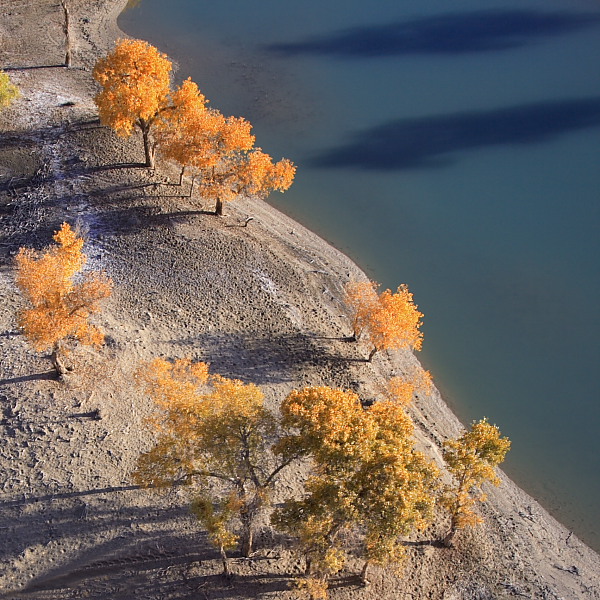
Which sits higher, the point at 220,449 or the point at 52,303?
the point at 52,303

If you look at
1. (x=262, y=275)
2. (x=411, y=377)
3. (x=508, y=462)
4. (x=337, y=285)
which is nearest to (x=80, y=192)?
(x=262, y=275)

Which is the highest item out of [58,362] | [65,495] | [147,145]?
[147,145]

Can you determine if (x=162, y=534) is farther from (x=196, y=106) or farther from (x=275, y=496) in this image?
(x=196, y=106)

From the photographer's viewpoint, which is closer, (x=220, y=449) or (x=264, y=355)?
(x=220, y=449)

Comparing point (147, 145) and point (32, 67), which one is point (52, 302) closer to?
point (147, 145)

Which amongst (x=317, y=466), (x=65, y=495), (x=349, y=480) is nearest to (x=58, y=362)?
(x=65, y=495)

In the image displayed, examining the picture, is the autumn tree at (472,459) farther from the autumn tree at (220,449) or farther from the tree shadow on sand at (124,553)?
the tree shadow on sand at (124,553)

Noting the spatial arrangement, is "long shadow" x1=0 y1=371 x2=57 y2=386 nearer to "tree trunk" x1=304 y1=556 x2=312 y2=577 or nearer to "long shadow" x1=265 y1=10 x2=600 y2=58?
"tree trunk" x1=304 y1=556 x2=312 y2=577
